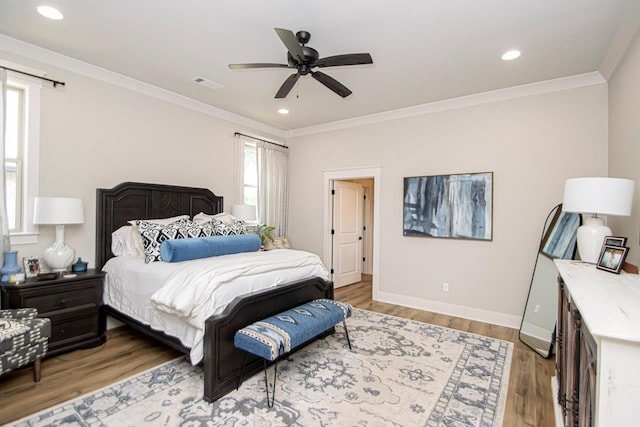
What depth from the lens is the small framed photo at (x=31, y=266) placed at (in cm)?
280

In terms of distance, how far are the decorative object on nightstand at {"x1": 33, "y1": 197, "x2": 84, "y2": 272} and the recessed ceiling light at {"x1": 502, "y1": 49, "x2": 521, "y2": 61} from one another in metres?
4.39

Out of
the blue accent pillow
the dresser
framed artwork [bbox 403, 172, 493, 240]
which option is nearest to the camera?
the dresser

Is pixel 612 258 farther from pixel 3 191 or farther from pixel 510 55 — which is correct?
pixel 3 191

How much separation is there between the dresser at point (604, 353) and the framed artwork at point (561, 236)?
164cm

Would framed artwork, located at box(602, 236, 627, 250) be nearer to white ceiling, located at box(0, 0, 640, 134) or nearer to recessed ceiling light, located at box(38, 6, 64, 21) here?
white ceiling, located at box(0, 0, 640, 134)

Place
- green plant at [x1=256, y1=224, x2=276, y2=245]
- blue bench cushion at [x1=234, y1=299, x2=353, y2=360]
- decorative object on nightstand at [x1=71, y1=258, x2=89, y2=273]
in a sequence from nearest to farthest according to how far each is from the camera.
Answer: blue bench cushion at [x1=234, y1=299, x2=353, y2=360] < decorative object on nightstand at [x1=71, y1=258, x2=89, y2=273] < green plant at [x1=256, y1=224, x2=276, y2=245]

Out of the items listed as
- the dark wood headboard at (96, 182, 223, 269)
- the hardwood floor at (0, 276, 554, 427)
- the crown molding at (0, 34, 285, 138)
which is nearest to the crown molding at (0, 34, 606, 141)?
the crown molding at (0, 34, 285, 138)

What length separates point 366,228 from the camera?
6984 mm

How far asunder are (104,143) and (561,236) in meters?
5.11

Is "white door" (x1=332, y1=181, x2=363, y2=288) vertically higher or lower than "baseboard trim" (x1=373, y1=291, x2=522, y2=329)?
higher

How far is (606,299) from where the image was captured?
4.22ft

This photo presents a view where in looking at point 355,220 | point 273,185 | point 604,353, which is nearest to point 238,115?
point 273,185

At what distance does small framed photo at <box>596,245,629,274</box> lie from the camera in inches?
72.8

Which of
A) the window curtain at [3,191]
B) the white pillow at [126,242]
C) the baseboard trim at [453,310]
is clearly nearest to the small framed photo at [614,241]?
the baseboard trim at [453,310]
